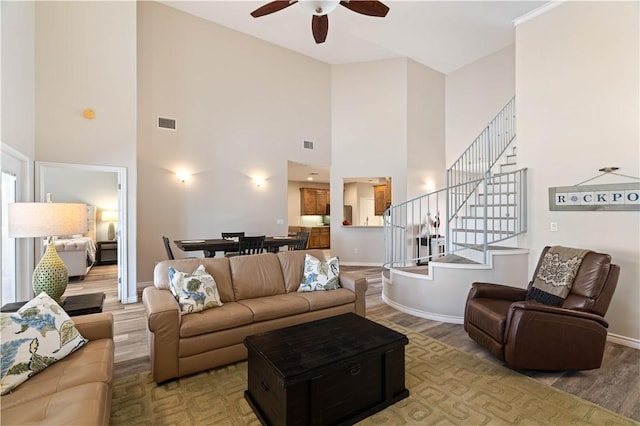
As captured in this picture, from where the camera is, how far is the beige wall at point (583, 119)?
3252 millimetres

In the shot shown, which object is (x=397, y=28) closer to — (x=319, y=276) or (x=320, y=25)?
(x=320, y=25)

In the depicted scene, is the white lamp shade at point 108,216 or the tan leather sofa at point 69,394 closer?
the tan leather sofa at point 69,394

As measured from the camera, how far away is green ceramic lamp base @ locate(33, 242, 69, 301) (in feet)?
8.16

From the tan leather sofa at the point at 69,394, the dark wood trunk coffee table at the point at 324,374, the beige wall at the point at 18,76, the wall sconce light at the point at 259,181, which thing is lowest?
the dark wood trunk coffee table at the point at 324,374

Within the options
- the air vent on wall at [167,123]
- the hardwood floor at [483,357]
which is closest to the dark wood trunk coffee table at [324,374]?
the hardwood floor at [483,357]

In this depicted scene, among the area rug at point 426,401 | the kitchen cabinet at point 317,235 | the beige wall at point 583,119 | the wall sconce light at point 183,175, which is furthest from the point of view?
the kitchen cabinet at point 317,235

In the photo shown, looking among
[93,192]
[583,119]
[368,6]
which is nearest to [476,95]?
[583,119]

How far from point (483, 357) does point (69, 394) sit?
10.5ft

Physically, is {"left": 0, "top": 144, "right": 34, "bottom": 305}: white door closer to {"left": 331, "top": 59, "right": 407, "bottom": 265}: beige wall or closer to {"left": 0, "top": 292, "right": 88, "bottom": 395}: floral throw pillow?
{"left": 0, "top": 292, "right": 88, "bottom": 395}: floral throw pillow

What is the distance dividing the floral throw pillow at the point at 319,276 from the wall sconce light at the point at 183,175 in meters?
3.45

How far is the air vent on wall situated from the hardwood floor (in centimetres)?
313

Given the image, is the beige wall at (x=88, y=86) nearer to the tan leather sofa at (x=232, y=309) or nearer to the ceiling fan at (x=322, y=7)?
the tan leather sofa at (x=232, y=309)

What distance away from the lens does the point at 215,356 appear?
2643 millimetres

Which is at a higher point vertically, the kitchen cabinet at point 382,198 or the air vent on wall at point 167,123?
the air vent on wall at point 167,123
